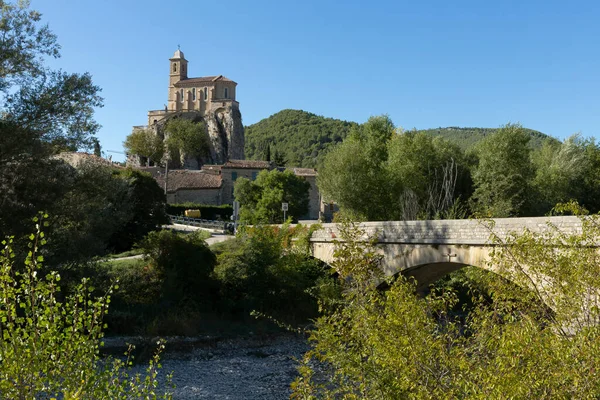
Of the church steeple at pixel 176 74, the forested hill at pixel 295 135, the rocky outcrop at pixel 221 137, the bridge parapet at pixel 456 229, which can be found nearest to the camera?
the bridge parapet at pixel 456 229

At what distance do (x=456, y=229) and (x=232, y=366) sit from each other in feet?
25.1

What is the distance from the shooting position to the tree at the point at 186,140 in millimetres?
82750

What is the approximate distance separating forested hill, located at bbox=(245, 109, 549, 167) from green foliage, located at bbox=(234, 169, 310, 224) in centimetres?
4679

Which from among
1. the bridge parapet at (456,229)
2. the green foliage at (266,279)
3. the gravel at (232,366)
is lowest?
the gravel at (232,366)

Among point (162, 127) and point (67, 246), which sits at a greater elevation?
point (162, 127)

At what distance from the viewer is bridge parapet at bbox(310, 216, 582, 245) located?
37.2ft

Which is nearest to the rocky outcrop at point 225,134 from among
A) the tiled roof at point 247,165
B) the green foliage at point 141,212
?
the tiled roof at point 247,165

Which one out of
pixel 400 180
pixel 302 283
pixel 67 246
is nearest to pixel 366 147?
pixel 400 180

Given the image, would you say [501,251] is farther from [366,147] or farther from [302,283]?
[366,147]

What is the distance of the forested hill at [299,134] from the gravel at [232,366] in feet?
262

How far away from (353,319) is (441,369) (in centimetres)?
176

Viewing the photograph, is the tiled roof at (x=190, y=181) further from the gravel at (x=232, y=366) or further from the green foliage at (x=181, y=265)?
the gravel at (x=232, y=366)

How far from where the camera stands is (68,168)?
1747 centimetres

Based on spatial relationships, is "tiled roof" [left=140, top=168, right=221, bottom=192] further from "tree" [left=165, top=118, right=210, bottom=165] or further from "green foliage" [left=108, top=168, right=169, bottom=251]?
"green foliage" [left=108, top=168, right=169, bottom=251]
